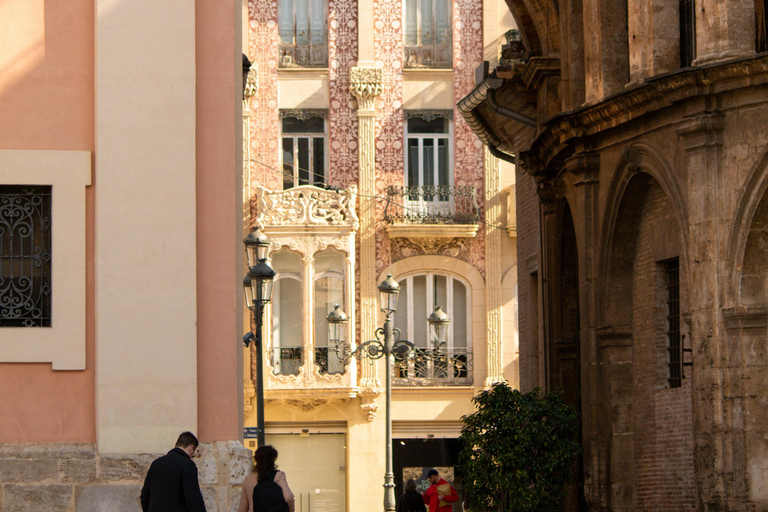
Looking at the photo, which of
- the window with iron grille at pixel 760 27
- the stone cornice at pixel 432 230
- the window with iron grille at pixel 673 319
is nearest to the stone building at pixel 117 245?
the window with iron grille at pixel 760 27

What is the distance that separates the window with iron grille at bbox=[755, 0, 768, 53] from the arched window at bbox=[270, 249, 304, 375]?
1956 cm

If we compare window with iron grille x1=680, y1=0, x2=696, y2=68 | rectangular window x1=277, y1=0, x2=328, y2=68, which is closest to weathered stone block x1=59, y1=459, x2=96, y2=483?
window with iron grille x1=680, y1=0, x2=696, y2=68

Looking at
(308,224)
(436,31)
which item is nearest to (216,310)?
(308,224)

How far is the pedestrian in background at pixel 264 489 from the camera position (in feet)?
34.7

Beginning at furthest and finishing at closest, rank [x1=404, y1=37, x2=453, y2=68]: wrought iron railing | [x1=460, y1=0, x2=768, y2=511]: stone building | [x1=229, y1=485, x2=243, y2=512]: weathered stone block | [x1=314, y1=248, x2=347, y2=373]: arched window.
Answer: [x1=404, y1=37, x2=453, y2=68]: wrought iron railing → [x1=314, y1=248, x2=347, y2=373]: arched window → [x1=460, y1=0, x2=768, y2=511]: stone building → [x1=229, y1=485, x2=243, y2=512]: weathered stone block

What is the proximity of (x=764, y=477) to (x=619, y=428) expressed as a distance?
311 centimetres

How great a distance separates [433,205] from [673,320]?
17.7m

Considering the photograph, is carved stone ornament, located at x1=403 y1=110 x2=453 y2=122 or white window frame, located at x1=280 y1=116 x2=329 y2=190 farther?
carved stone ornament, located at x1=403 y1=110 x2=453 y2=122

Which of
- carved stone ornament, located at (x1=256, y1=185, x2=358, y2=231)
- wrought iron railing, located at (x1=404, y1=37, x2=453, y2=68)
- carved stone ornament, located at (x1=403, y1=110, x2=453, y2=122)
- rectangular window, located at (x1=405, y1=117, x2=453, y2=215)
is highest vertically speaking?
wrought iron railing, located at (x1=404, y1=37, x2=453, y2=68)

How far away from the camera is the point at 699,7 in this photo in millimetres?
15930

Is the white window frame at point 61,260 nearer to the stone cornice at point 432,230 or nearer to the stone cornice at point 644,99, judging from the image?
the stone cornice at point 644,99

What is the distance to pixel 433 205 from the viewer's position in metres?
34.8

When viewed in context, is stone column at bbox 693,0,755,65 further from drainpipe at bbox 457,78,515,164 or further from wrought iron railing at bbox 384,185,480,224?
wrought iron railing at bbox 384,185,480,224

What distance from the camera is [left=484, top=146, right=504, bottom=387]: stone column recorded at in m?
34.2
